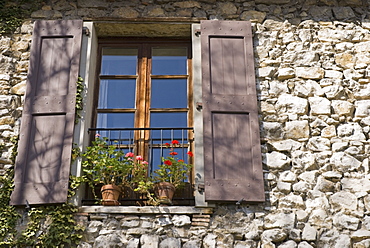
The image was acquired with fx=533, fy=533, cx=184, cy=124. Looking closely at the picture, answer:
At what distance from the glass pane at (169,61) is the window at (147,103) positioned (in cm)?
1

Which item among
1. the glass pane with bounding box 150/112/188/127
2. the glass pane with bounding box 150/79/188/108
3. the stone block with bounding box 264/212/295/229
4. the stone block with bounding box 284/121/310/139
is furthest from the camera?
the glass pane with bounding box 150/79/188/108

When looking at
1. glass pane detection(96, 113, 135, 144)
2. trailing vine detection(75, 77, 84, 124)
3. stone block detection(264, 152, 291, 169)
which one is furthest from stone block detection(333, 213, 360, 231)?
trailing vine detection(75, 77, 84, 124)

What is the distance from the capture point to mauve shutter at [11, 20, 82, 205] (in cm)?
448

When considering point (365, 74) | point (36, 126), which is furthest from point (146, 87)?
point (365, 74)

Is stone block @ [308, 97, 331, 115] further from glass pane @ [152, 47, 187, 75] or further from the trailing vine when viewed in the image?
the trailing vine

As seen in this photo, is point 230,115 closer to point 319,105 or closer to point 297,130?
point 297,130

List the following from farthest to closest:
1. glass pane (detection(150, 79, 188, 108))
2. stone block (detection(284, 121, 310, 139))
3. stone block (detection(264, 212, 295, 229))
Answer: glass pane (detection(150, 79, 188, 108)), stone block (detection(284, 121, 310, 139)), stone block (detection(264, 212, 295, 229))

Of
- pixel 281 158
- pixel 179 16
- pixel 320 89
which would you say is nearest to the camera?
pixel 281 158

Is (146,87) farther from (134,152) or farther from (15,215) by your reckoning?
(15,215)

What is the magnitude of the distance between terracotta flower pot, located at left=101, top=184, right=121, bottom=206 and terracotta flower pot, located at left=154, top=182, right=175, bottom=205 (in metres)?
0.35

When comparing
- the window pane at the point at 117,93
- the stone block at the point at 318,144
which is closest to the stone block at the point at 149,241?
the window pane at the point at 117,93

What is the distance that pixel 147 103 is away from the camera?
521cm

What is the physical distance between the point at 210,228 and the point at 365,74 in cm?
214

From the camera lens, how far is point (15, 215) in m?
4.41
